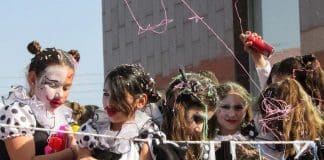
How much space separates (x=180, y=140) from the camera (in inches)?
156

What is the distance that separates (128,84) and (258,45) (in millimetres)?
1195

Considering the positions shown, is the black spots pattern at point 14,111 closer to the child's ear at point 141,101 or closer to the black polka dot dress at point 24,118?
the black polka dot dress at point 24,118

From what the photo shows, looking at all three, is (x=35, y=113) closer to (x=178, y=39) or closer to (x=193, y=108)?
(x=193, y=108)

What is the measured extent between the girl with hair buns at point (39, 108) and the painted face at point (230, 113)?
899 millimetres

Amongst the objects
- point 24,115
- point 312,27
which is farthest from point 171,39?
point 24,115

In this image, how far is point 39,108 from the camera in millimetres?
3781

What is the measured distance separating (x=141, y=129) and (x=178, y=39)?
9315mm

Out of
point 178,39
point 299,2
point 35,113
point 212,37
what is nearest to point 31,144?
point 35,113

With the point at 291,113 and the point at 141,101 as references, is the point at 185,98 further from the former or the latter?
the point at 291,113

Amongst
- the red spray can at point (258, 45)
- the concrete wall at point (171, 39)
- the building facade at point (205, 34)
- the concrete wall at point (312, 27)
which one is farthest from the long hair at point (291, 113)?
the concrete wall at point (171, 39)

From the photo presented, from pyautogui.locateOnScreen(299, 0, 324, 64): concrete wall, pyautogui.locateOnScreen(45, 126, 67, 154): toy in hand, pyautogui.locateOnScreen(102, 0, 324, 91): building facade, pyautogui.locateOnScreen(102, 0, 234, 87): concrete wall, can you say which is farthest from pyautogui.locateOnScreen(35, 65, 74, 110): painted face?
pyautogui.locateOnScreen(102, 0, 234, 87): concrete wall

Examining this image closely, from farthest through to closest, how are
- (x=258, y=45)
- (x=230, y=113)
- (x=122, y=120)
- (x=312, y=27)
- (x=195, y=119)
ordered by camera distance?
(x=312, y=27)
(x=258, y=45)
(x=230, y=113)
(x=195, y=119)
(x=122, y=120)

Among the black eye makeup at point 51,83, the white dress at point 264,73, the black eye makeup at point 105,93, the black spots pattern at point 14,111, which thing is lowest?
the black spots pattern at point 14,111

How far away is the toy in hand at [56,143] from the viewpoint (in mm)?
3777
